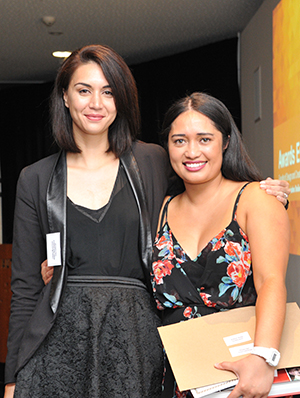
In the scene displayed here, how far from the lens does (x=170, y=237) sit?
175 cm

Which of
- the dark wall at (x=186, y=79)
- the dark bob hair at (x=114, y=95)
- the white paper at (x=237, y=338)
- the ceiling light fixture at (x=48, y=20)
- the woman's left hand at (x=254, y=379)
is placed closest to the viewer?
the woman's left hand at (x=254, y=379)

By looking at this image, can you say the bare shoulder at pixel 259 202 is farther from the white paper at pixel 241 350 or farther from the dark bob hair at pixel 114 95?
the dark bob hair at pixel 114 95

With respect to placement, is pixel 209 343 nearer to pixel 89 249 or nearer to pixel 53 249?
pixel 89 249

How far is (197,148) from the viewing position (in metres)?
1.69

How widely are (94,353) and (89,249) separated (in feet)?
1.16

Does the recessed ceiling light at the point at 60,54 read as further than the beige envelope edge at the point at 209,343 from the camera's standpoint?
Yes

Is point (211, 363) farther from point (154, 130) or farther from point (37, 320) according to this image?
point (154, 130)

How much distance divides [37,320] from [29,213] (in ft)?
1.30

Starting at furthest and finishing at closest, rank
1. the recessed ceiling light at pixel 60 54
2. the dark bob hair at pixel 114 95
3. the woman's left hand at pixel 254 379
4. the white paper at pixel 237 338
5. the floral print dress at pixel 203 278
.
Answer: the recessed ceiling light at pixel 60 54 < the dark bob hair at pixel 114 95 < the floral print dress at pixel 203 278 < the white paper at pixel 237 338 < the woman's left hand at pixel 254 379

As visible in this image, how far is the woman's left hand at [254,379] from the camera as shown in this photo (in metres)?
1.36

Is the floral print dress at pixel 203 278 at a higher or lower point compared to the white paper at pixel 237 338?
higher

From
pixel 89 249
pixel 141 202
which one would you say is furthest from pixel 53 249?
pixel 141 202

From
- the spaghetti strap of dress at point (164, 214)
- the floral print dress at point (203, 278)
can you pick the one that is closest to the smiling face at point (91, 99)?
the spaghetti strap of dress at point (164, 214)

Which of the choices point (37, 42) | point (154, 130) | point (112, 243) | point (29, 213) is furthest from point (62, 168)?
point (154, 130)
